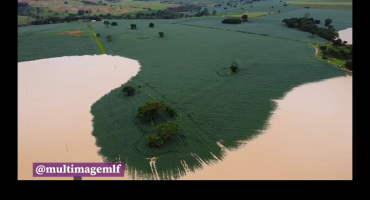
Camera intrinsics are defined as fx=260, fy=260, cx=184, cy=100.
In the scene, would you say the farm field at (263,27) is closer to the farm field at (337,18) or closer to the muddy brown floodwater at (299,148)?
the farm field at (337,18)

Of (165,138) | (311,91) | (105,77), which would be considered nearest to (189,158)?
(165,138)

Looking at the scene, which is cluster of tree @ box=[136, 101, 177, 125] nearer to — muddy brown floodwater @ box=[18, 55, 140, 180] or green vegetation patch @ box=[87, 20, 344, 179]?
green vegetation patch @ box=[87, 20, 344, 179]

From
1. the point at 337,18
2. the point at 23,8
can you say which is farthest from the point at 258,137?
the point at 23,8

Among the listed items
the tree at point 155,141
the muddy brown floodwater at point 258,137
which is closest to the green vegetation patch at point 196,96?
the tree at point 155,141

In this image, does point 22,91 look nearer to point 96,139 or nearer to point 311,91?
point 96,139

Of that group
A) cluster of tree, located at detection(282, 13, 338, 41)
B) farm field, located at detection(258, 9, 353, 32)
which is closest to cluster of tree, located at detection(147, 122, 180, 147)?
cluster of tree, located at detection(282, 13, 338, 41)

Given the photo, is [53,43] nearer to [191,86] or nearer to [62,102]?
[62,102]
